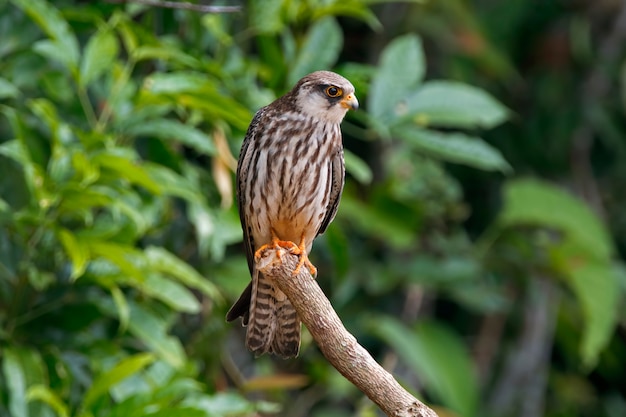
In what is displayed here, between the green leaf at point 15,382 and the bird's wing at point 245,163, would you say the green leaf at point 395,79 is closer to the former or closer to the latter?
the bird's wing at point 245,163

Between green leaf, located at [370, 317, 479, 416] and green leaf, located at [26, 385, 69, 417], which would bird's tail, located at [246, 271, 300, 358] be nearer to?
green leaf, located at [26, 385, 69, 417]

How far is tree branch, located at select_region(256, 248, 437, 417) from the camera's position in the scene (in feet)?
9.42

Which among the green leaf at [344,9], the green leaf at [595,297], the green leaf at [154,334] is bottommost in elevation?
the green leaf at [595,297]

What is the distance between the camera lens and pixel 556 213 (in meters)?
6.37

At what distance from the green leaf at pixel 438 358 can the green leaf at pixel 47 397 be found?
2.28 meters

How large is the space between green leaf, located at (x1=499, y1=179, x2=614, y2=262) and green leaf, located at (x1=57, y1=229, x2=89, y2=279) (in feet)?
9.84

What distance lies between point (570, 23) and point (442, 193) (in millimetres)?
1851

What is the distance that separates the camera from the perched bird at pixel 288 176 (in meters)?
3.59

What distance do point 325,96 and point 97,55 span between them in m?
1.14

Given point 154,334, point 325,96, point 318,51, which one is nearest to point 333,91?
point 325,96

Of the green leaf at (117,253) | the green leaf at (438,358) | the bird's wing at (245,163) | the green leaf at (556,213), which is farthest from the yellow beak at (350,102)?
the green leaf at (556,213)

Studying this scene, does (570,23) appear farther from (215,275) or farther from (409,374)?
(215,275)

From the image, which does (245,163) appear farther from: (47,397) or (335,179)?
(47,397)

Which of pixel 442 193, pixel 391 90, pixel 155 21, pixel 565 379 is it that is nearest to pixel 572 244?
pixel 442 193
